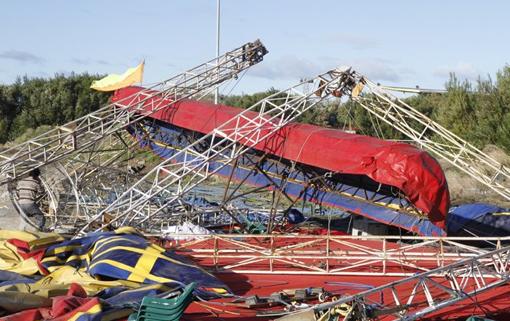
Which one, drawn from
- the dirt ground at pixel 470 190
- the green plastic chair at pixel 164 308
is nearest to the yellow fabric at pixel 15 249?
the green plastic chair at pixel 164 308

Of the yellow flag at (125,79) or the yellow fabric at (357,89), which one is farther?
the yellow flag at (125,79)

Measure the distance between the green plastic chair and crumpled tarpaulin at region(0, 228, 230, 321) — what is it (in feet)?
1.74

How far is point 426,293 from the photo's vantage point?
1033 centimetres

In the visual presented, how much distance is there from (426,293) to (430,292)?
1.14 metres

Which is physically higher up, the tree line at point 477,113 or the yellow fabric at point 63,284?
the tree line at point 477,113

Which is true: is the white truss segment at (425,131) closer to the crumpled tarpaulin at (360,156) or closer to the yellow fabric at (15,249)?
the crumpled tarpaulin at (360,156)

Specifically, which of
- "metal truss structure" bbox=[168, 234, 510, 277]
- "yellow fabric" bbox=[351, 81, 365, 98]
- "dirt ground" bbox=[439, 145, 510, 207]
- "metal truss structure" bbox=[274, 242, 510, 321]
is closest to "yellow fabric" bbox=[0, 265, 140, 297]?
"metal truss structure" bbox=[168, 234, 510, 277]

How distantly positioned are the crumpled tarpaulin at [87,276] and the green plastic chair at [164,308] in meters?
0.53

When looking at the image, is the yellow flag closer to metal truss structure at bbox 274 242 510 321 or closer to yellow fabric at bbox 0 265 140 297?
yellow fabric at bbox 0 265 140 297

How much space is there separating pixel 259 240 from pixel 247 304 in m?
6.76

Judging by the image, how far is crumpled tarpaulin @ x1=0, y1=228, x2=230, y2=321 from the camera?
9547mm

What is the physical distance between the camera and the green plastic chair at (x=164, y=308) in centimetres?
885

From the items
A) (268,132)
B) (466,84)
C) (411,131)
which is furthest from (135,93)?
(466,84)

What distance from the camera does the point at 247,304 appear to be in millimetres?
10484
